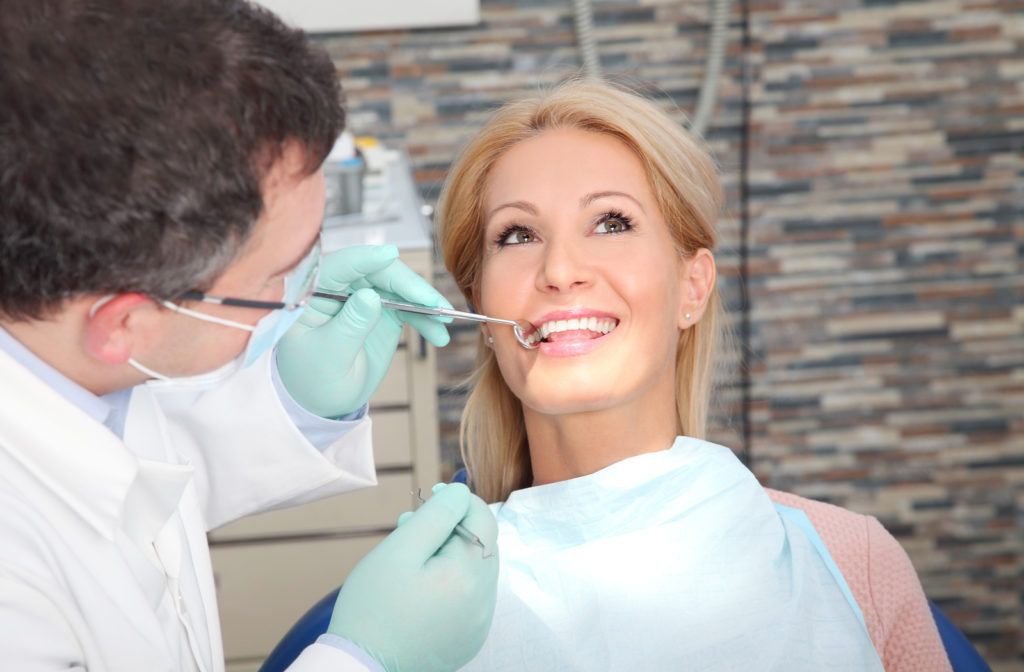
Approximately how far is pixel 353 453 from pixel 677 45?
176cm

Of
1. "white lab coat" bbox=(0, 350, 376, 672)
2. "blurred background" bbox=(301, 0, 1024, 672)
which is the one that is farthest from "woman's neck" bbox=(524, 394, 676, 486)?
"blurred background" bbox=(301, 0, 1024, 672)

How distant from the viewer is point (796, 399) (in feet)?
9.41

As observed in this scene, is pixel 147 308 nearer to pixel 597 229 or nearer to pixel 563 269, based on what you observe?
pixel 563 269

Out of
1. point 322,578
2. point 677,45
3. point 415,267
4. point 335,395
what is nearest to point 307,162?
point 335,395

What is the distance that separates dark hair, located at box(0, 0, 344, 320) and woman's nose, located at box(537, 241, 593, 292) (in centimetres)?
58

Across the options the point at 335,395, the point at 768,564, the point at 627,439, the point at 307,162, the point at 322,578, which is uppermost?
the point at 307,162

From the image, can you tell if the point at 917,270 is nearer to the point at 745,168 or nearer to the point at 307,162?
the point at 745,168

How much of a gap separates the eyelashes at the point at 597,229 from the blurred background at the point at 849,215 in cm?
119

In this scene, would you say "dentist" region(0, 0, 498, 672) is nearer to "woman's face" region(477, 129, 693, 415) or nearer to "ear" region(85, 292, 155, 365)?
"ear" region(85, 292, 155, 365)

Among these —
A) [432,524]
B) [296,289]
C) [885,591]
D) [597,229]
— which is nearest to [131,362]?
[296,289]

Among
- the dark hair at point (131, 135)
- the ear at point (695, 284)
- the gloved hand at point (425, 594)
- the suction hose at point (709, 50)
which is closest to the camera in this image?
the dark hair at point (131, 135)

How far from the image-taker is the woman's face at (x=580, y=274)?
4.62 ft

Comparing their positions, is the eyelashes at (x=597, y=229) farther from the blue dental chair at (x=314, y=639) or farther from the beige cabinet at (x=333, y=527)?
the beige cabinet at (x=333, y=527)

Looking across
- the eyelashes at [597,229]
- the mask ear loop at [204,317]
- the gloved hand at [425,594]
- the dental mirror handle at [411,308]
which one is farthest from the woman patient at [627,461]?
the mask ear loop at [204,317]
